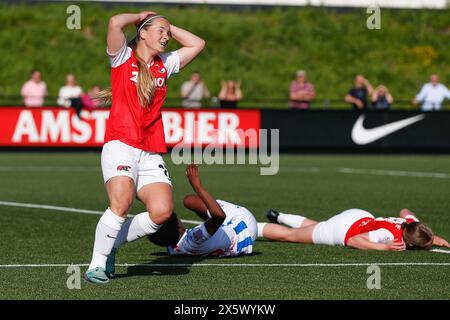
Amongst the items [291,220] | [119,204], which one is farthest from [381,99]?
[119,204]

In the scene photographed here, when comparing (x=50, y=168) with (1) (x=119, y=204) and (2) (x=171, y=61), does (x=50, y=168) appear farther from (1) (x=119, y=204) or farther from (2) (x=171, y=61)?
(1) (x=119, y=204)

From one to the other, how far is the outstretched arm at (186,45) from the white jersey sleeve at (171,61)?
63mm

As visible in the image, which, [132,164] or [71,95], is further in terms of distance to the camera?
[71,95]

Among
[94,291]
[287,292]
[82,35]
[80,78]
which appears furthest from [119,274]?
[82,35]

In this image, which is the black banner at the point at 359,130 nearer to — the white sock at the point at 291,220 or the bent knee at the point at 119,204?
the white sock at the point at 291,220

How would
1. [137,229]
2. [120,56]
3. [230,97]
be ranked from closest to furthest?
[120,56] < [137,229] < [230,97]

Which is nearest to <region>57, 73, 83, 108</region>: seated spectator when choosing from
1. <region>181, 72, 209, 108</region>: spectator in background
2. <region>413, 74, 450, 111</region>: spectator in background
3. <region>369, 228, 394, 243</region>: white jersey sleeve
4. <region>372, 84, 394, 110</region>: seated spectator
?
<region>181, 72, 209, 108</region>: spectator in background

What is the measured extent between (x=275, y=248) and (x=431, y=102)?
2143cm

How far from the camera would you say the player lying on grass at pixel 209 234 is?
1101 cm

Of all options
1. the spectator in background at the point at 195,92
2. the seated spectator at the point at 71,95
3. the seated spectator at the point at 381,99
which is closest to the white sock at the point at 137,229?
the seated spectator at the point at 71,95

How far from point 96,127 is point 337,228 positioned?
17.7 metres

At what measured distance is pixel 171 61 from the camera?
10.2 m

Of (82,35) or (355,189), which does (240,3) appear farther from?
(355,189)

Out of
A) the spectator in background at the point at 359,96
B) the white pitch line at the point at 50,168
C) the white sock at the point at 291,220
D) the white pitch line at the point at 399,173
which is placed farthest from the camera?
the spectator in background at the point at 359,96
